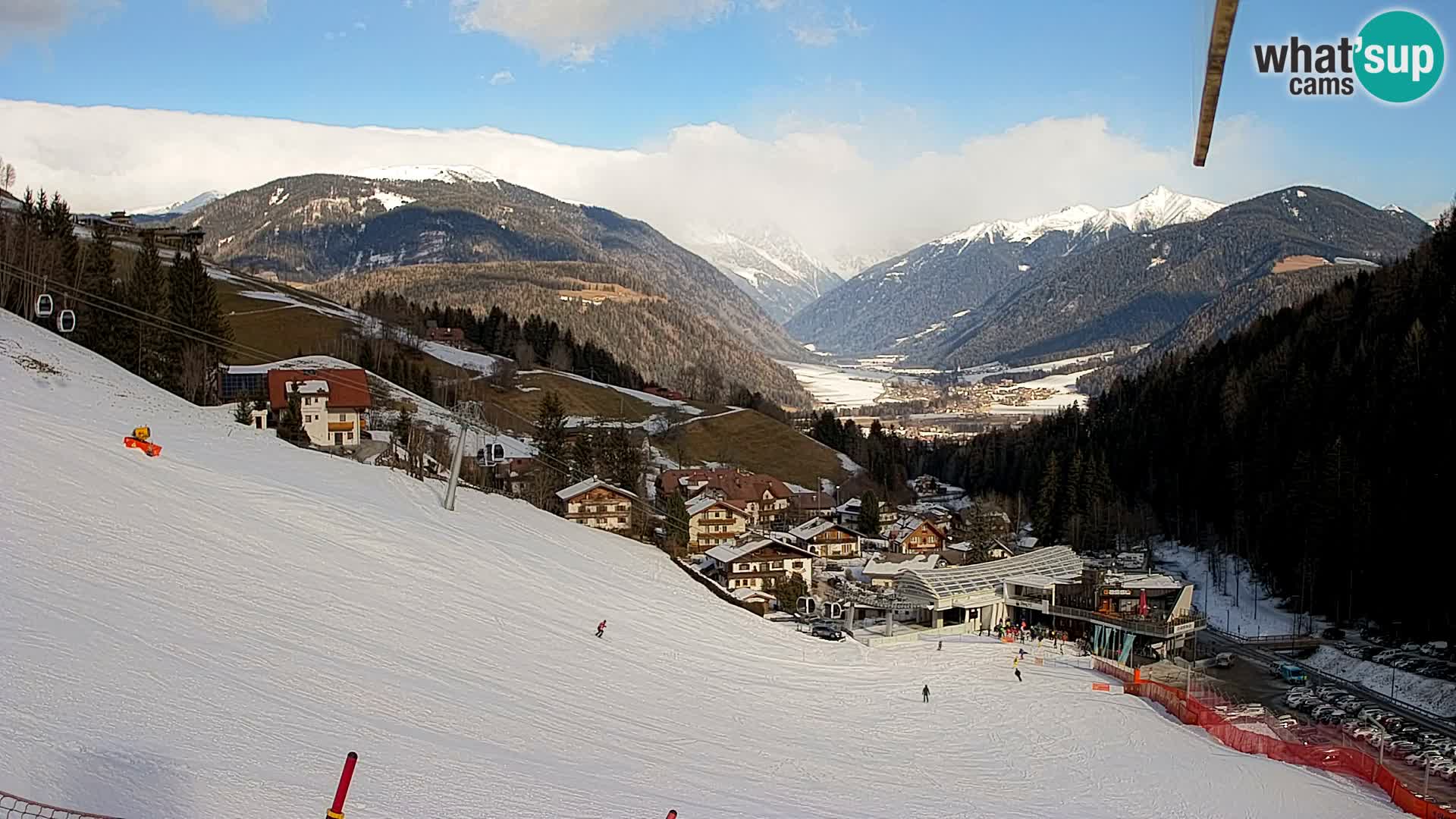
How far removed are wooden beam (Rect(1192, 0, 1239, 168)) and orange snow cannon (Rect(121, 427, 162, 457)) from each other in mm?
29666

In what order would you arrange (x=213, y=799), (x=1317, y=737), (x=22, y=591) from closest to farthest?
(x=213, y=799), (x=22, y=591), (x=1317, y=737)

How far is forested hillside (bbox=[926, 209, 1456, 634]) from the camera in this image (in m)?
54.7

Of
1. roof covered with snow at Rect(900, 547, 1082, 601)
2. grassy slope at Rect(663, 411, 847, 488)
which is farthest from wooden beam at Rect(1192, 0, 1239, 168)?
grassy slope at Rect(663, 411, 847, 488)

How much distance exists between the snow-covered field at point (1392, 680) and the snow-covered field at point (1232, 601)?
26.4 ft

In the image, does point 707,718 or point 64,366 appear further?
point 64,366

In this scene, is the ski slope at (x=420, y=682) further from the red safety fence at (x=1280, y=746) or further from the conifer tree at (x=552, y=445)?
the conifer tree at (x=552, y=445)

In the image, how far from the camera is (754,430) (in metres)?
123

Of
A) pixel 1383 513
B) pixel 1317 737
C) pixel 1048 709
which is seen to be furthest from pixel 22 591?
pixel 1383 513

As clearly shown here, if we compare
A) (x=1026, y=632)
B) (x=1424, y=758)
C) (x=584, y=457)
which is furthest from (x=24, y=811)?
(x=584, y=457)

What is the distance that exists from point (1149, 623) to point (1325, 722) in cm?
1341

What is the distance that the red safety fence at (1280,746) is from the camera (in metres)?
26.0

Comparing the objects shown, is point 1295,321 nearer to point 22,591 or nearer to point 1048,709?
point 1048,709

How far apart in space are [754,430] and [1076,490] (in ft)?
142

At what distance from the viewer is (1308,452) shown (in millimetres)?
69688
